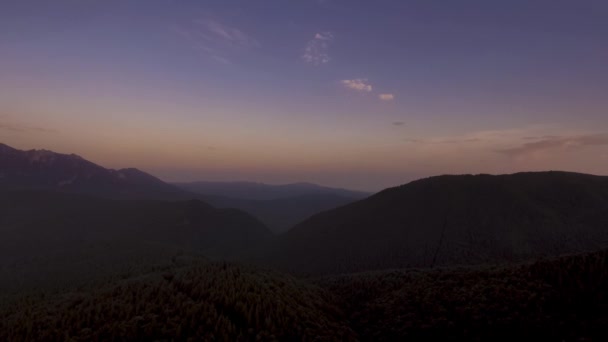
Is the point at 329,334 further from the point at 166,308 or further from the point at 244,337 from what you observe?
the point at 166,308

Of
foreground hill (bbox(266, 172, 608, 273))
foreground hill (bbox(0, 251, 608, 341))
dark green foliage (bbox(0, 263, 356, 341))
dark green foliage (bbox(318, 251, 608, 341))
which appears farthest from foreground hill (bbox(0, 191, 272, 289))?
dark green foliage (bbox(318, 251, 608, 341))

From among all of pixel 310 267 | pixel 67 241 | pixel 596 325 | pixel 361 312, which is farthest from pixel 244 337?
pixel 67 241

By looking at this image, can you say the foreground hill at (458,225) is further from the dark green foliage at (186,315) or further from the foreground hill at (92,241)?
the dark green foliage at (186,315)

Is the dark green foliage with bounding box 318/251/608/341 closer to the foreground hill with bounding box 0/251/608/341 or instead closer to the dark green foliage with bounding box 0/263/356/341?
the foreground hill with bounding box 0/251/608/341

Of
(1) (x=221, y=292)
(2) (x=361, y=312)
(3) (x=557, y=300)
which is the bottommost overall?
(2) (x=361, y=312)

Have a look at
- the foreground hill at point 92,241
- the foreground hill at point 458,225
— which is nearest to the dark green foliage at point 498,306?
the foreground hill at point 458,225

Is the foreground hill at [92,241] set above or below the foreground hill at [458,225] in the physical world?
below

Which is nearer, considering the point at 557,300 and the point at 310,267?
the point at 557,300
